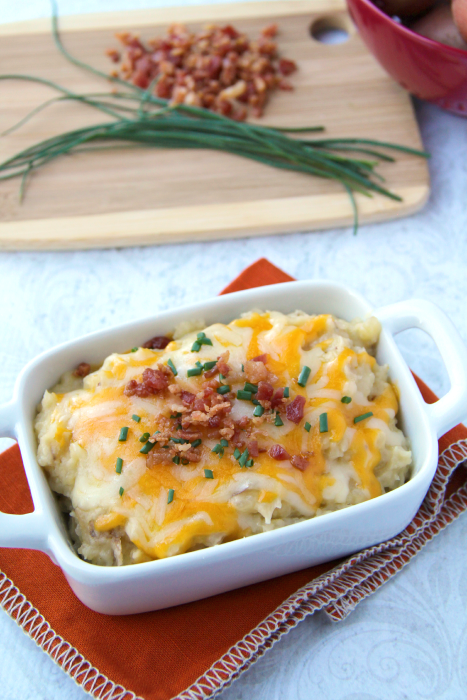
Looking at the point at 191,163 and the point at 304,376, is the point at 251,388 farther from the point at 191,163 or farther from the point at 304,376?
the point at 191,163

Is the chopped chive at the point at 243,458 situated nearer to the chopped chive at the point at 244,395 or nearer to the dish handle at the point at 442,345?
the chopped chive at the point at 244,395

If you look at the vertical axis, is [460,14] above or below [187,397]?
above

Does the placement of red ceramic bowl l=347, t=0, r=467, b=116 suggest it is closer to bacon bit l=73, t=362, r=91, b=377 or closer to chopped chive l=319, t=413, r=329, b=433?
chopped chive l=319, t=413, r=329, b=433

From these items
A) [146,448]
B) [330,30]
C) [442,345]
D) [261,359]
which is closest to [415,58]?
[330,30]

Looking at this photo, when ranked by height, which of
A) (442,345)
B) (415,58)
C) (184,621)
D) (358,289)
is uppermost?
(415,58)

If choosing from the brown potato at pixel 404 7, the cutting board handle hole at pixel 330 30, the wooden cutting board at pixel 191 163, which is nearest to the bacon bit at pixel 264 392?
the wooden cutting board at pixel 191 163

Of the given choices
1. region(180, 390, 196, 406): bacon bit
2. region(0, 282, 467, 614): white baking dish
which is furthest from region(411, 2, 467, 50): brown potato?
region(180, 390, 196, 406): bacon bit
